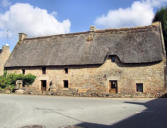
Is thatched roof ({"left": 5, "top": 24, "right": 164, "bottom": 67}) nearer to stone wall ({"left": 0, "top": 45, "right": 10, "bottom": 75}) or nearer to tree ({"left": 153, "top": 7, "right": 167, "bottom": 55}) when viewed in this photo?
stone wall ({"left": 0, "top": 45, "right": 10, "bottom": 75})

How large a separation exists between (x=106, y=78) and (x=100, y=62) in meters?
2.09

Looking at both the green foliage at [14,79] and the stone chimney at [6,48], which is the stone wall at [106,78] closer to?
the green foliage at [14,79]

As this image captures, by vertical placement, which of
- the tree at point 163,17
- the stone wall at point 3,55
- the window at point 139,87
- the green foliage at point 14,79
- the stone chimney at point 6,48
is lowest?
the window at point 139,87

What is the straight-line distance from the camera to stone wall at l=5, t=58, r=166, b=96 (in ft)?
63.3

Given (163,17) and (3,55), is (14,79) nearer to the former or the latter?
(3,55)

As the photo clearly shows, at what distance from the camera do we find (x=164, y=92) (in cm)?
1831

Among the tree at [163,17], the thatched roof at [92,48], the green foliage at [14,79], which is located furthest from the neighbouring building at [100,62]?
the tree at [163,17]

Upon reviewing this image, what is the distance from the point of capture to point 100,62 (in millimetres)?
21391

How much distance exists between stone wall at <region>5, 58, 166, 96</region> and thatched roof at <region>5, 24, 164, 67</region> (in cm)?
82

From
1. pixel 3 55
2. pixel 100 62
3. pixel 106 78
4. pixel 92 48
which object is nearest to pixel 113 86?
pixel 106 78

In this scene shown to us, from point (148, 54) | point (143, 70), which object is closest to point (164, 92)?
point (143, 70)

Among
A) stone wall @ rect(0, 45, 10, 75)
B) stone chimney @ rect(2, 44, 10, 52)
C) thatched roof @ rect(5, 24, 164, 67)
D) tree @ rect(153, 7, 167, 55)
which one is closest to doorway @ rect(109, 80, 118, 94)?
thatched roof @ rect(5, 24, 164, 67)

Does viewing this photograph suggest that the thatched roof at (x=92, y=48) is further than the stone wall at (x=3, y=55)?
No

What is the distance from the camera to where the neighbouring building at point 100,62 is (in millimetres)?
19644
